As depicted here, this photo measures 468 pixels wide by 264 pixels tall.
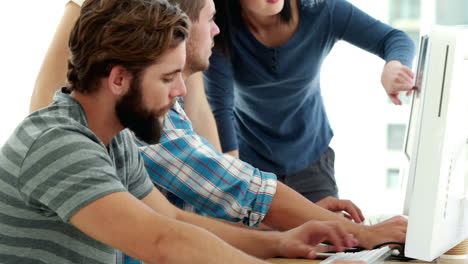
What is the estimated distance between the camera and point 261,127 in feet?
6.60

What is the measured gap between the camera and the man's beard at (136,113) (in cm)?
115

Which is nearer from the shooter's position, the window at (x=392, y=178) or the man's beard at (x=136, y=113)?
the man's beard at (x=136, y=113)

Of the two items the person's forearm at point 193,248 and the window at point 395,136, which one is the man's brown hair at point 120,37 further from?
the window at point 395,136

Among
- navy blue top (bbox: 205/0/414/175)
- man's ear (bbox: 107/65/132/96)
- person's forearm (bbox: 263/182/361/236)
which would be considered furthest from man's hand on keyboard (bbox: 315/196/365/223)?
man's ear (bbox: 107/65/132/96)

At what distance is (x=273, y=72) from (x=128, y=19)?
0.88 meters

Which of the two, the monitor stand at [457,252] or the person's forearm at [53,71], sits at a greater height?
the person's forearm at [53,71]

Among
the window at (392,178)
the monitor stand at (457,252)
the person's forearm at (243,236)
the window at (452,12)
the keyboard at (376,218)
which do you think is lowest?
the window at (392,178)

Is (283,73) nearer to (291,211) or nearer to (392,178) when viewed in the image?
(291,211)

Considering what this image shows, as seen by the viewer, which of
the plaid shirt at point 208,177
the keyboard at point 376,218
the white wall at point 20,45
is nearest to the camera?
the plaid shirt at point 208,177

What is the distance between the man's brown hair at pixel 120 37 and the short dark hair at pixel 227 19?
2.40 feet

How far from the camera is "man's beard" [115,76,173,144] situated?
1.15 meters

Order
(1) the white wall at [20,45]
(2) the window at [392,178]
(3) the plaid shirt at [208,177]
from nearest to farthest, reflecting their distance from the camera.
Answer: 1. (3) the plaid shirt at [208,177]
2. (1) the white wall at [20,45]
3. (2) the window at [392,178]

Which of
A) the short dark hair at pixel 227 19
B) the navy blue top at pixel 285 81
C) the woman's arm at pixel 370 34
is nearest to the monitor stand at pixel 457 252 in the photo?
the woman's arm at pixel 370 34

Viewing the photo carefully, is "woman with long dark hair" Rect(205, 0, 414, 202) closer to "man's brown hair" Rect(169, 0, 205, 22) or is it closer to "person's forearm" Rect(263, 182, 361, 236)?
"man's brown hair" Rect(169, 0, 205, 22)
